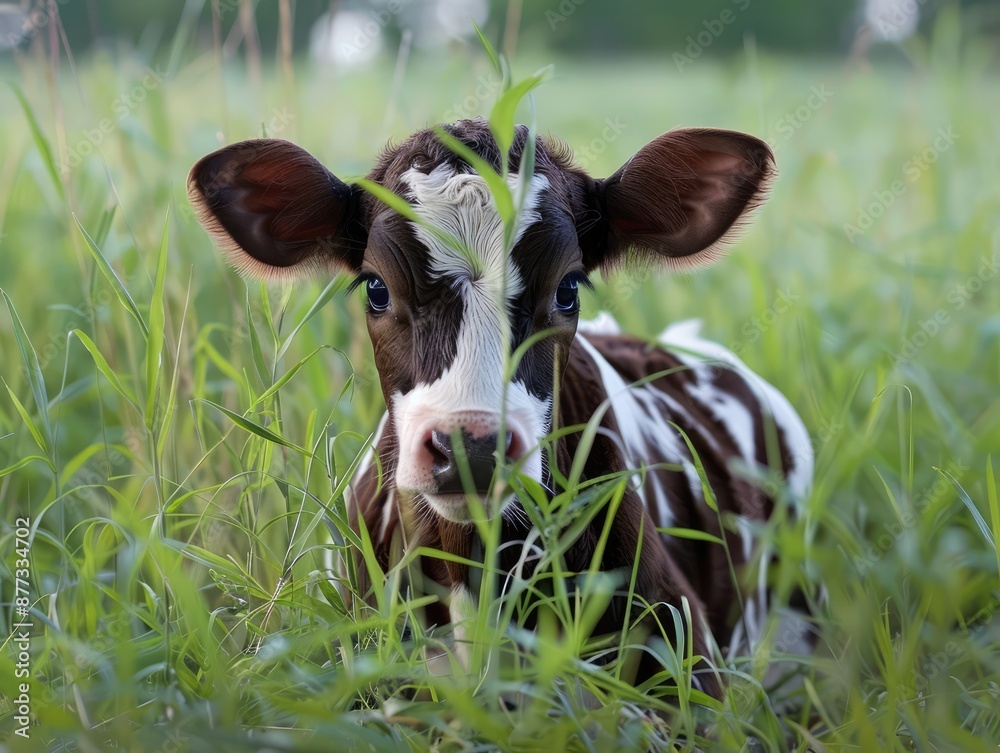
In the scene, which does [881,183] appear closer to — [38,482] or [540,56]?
[540,56]

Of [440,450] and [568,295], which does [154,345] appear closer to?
[440,450]

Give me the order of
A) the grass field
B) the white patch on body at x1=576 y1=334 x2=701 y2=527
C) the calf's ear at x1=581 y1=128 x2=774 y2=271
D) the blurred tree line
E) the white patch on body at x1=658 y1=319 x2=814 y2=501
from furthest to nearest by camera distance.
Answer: the blurred tree line < the white patch on body at x1=658 y1=319 x2=814 y2=501 < the white patch on body at x1=576 y1=334 x2=701 y2=527 < the calf's ear at x1=581 y1=128 x2=774 y2=271 < the grass field

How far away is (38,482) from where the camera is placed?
10.7 ft

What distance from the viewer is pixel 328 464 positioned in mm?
2086

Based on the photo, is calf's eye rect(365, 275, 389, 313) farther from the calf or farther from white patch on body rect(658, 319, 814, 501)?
white patch on body rect(658, 319, 814, 501)

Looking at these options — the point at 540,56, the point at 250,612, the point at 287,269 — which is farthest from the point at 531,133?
the point at 540,56

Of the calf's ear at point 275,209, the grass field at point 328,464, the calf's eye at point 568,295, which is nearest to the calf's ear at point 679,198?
the calf's eye at point 568,295

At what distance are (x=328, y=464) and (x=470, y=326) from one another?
1.52 ft

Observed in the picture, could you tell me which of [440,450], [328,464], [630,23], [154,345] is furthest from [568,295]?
[630,23]

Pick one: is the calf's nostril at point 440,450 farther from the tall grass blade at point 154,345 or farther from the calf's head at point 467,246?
the tall grass blade at point 154,345

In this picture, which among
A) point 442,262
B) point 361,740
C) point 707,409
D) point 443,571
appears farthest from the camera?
point 707,409

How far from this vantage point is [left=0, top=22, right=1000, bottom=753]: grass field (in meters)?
1.75

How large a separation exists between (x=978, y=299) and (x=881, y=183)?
4.46 feet

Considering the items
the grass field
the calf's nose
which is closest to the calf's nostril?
the calf's nose
